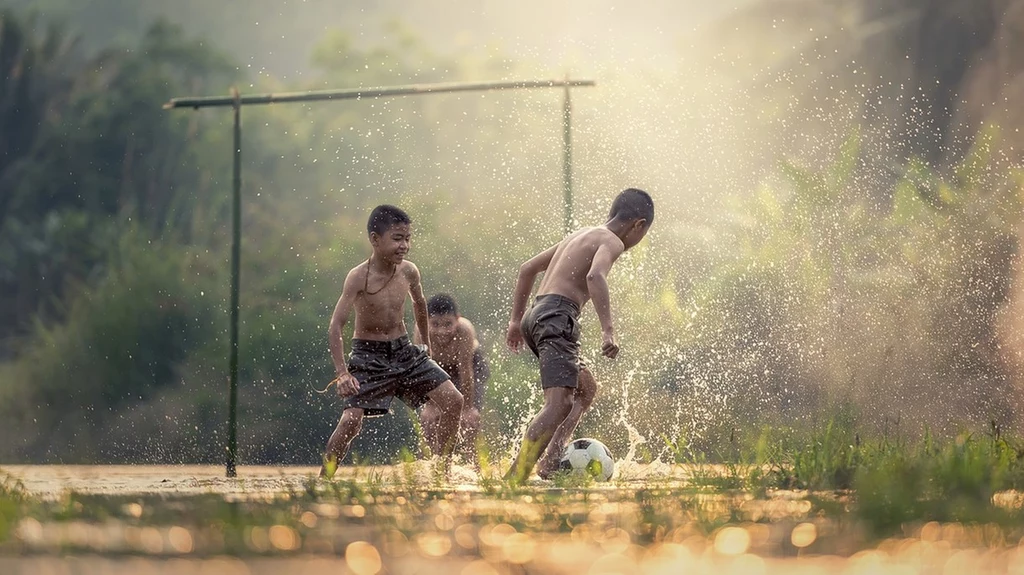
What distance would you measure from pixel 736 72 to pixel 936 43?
42.6ft

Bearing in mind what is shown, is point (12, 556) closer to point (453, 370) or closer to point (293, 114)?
point (453, 370)

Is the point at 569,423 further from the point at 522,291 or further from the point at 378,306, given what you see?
the point at 378,306

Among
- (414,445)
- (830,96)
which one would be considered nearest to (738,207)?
(414,445)

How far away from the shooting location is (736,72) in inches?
2124

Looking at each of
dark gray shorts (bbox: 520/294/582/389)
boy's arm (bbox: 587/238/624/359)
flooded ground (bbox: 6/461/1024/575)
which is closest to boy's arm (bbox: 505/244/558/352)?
dark gray shorts (bbox: 520/294/582/389)

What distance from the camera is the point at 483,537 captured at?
5270mm

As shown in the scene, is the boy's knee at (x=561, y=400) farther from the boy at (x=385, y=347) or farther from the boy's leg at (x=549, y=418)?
the boy at (x=385, y=347)

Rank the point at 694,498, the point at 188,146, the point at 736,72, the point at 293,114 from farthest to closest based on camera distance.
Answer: the point at 293,114 < the point at 188,146 < the point at 736,72 < the point at 694,498

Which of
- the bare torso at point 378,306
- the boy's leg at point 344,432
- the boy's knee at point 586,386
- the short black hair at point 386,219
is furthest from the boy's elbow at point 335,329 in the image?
the boy's knee at point 586,386

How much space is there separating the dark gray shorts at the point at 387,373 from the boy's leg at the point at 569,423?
73 centimetres

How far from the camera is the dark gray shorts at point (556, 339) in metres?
9.79

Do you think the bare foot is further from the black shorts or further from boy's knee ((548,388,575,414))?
the black shorts

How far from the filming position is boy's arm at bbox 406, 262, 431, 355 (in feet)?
34.0

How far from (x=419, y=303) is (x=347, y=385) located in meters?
0.81
